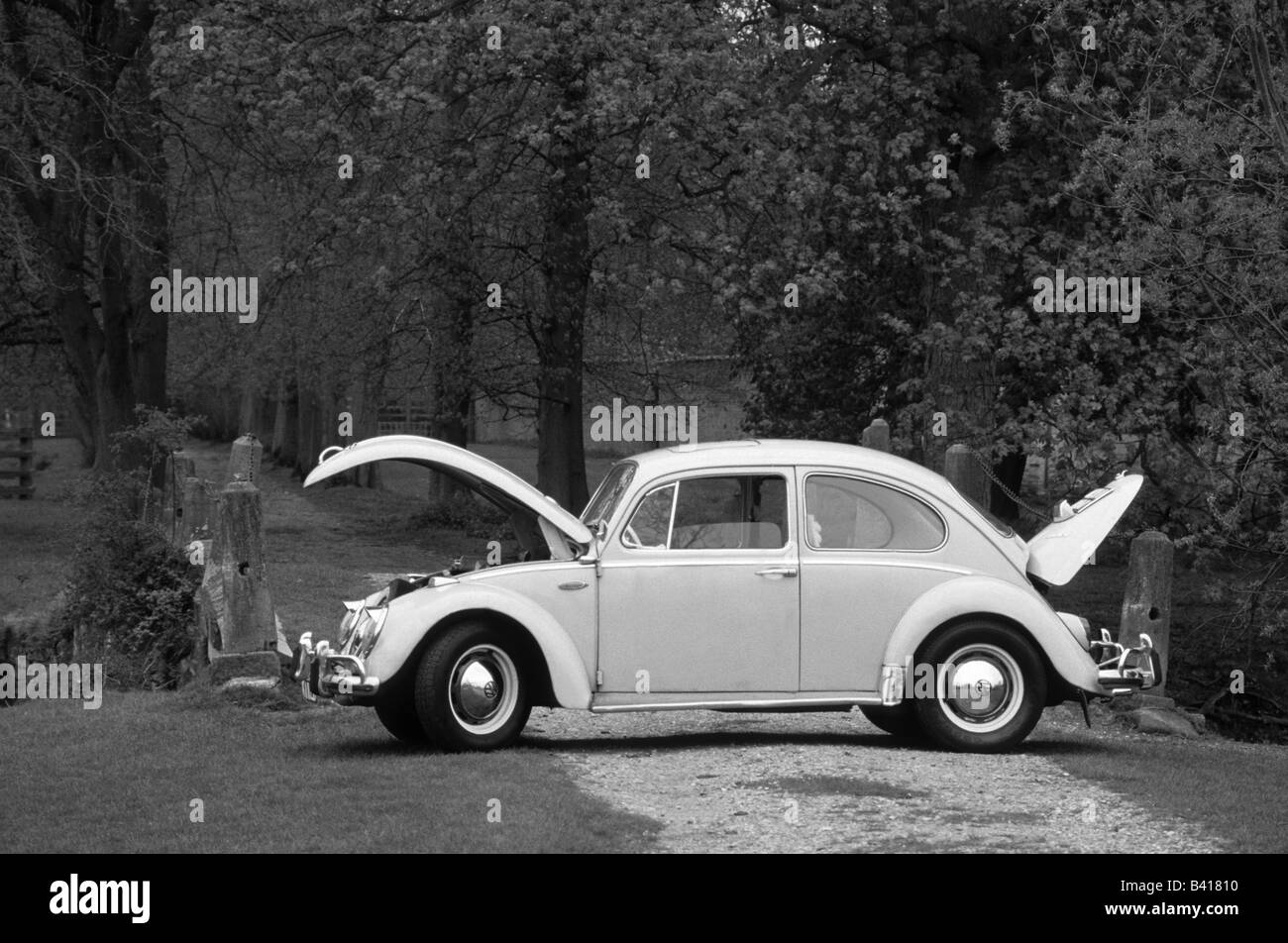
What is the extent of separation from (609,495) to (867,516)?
1634 mm

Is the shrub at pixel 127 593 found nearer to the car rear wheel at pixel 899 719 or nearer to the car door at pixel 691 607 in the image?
the car door at pixel 691 607

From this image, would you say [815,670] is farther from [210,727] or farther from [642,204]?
[642,204]

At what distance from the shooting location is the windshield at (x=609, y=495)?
1066cm

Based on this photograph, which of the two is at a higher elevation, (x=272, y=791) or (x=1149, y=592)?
(x=1149, y=592)

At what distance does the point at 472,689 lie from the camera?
10.0 metres

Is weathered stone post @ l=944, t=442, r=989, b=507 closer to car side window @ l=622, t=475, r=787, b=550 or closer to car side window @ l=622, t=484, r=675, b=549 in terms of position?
car side window @ l=622, t=475, r=787, b=550

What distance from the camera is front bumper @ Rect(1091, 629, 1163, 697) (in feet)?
34.5

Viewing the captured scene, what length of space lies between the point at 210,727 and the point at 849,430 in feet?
47.5

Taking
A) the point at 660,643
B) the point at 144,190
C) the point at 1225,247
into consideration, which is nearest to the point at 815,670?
the point at 660,643

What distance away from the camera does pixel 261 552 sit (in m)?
12.7

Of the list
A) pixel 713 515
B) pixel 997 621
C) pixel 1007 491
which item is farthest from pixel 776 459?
pixel 1007 491

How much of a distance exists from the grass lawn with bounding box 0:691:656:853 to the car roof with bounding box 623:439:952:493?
6.58ft

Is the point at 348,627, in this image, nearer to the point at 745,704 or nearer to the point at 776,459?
the point at 745,704

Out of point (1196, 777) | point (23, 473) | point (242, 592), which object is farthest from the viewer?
point (23, 473)
